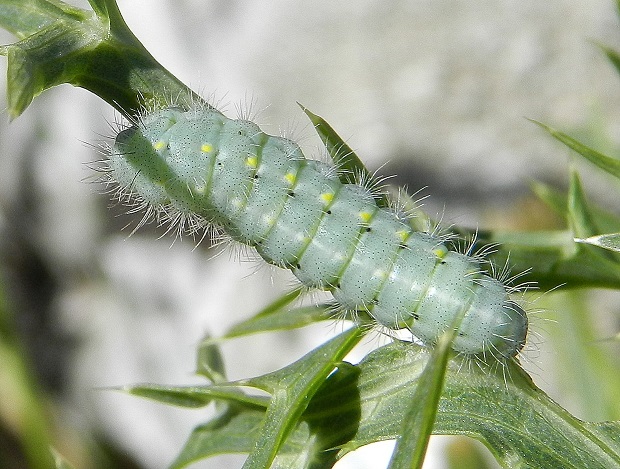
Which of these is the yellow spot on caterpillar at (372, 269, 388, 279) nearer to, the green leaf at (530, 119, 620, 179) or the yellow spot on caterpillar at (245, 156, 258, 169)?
the yellow spot on caterpillar at (245, 156, 258, 169)

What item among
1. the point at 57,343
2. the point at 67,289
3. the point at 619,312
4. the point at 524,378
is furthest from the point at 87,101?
the point at 524,378

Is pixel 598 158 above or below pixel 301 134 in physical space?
below

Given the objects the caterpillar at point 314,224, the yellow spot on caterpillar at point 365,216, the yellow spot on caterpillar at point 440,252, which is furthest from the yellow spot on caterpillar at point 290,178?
the yellow spot on caterpillar at point 440,252

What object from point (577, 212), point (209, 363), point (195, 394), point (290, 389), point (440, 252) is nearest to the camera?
point (290, 389)

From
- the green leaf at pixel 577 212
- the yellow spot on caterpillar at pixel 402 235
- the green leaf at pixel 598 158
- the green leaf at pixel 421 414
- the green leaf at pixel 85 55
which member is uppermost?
the green leaf at pixel 577 212

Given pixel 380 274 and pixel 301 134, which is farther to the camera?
pixel 301 134

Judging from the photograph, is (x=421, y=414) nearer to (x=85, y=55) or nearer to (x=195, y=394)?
(x=195, y=394)

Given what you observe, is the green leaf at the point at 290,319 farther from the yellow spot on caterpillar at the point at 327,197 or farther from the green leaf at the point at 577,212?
the green leaf at the point at 577,212

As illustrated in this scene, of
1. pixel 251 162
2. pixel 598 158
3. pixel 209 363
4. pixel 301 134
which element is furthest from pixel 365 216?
pixel 301 134
